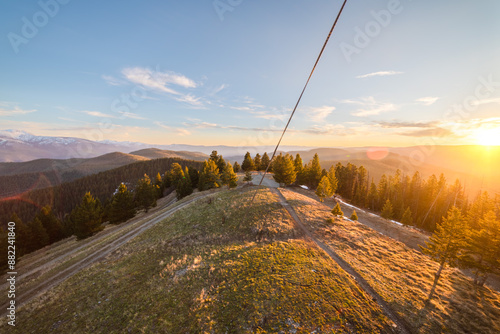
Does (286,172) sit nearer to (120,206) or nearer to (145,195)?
(145,195)

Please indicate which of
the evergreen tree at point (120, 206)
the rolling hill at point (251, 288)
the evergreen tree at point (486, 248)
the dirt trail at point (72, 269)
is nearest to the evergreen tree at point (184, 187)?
the evergreen tree at point (120, 206)

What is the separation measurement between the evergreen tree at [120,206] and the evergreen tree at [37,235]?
50.9 ft

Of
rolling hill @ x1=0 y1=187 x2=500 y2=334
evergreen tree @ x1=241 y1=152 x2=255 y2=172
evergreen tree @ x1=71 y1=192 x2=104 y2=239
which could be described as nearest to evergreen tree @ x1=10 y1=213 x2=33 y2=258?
evergreen tree @ x1=71 y1=192 x2=104 y2=239

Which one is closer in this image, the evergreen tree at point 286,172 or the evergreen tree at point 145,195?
the evergreen tree at point 145,195

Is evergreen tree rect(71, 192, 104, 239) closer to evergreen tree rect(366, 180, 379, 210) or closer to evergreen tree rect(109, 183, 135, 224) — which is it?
evergreen tree rect(109, 183, 135, 224)

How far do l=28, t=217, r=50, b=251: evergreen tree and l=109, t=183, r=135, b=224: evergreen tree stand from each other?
15.5 metres

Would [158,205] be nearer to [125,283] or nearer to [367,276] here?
[125,283]

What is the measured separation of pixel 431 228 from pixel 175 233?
70049 millimetres

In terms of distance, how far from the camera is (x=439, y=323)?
13.2m

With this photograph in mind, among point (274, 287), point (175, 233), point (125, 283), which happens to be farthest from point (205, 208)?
point (274, 287)

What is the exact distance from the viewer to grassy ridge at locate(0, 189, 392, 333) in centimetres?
1267

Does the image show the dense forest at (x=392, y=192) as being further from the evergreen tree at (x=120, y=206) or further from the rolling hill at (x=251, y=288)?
the evergreen tree at (x=120, y=206)

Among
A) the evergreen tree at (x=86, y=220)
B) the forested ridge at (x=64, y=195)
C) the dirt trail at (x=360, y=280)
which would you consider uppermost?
the dirt trail at (x=360, y=280)

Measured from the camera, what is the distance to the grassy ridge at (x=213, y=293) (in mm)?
12667
